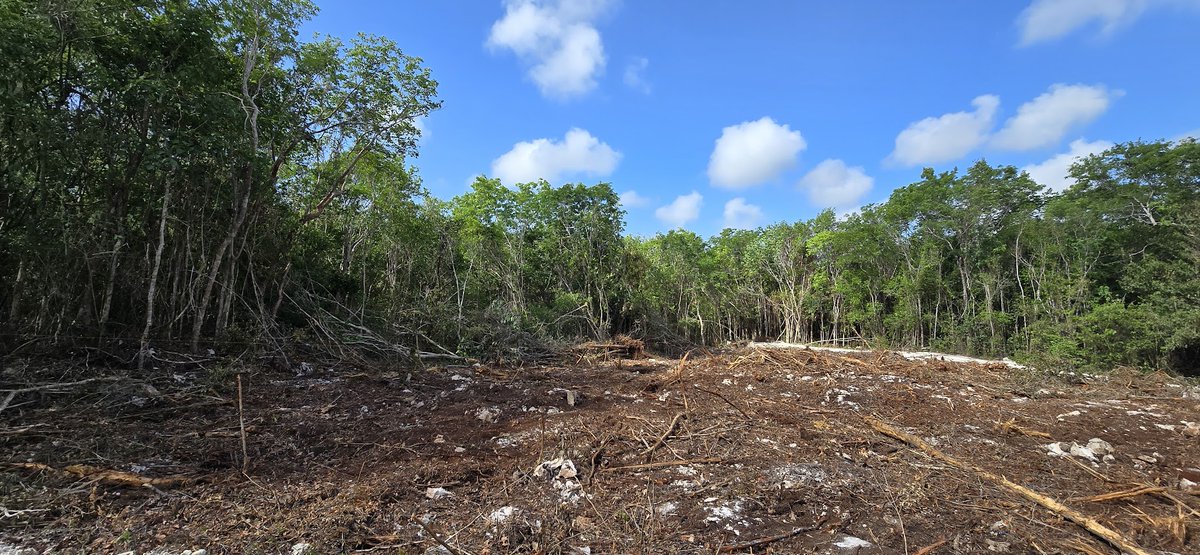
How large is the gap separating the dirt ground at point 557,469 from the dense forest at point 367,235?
4.86 ft

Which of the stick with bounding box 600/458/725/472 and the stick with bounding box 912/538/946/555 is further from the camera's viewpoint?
the stick with bounding box 600/458/725/472

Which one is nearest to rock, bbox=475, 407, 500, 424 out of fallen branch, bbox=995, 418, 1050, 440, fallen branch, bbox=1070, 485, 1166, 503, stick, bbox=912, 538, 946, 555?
stick, bbox=912, 538, 946, 555

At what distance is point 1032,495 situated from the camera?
10.3ft

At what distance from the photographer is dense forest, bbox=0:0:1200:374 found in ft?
17.7

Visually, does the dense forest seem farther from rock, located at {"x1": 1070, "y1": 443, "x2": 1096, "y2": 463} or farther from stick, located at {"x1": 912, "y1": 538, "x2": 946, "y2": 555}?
rock, located at {"x1": 1070, "y1": 443, "x2": 1096, "y2": 463}

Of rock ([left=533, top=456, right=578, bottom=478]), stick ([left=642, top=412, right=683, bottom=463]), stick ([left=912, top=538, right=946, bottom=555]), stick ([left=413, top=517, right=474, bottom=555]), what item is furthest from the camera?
stick ([left=642, top=412, right=683, bottom=463])

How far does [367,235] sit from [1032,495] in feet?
37.8

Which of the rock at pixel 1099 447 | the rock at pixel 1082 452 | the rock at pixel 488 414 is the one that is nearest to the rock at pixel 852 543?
the rock at pixel 1082 452

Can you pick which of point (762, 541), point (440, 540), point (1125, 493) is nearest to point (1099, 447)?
point (1125, 493)

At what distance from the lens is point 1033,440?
4.57 m

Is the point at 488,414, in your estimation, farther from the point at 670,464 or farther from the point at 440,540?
the point at 440,540

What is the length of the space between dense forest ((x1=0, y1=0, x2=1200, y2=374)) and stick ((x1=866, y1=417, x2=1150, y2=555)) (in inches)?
308

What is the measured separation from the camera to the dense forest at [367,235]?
540 cm

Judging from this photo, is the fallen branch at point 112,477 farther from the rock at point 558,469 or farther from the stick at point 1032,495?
the stick at point 1032,495
